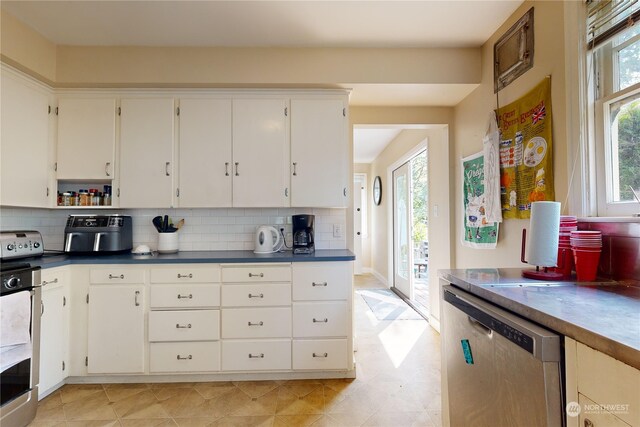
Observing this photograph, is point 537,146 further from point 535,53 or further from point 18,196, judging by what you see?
point 18,196

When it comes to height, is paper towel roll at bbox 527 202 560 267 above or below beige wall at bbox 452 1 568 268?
below

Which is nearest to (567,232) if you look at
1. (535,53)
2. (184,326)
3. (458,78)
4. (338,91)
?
(535,53)

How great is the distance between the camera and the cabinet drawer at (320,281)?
2.17 metres

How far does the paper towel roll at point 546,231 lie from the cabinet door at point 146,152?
2408mm

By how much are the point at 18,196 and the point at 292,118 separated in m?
2.03

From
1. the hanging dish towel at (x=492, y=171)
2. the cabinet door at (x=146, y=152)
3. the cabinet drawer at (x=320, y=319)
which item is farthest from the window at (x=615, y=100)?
the cabinet door at (x=146, y=152)

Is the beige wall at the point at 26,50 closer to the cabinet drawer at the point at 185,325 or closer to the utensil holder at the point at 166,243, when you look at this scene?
the utensil holder at the point at 166,243

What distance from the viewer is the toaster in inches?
89.4

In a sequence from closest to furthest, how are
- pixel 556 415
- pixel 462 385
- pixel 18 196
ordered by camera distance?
1. pixel 556 415
2. pixel 462 385
3. pixel 18 196

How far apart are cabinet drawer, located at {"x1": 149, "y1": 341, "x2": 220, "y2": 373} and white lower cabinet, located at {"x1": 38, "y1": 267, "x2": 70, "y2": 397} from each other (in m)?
0.58

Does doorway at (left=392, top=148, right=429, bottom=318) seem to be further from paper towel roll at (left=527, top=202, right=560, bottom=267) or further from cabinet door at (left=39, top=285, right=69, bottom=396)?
cabinet door at (left=39, top=285, right=69, bottom=396)

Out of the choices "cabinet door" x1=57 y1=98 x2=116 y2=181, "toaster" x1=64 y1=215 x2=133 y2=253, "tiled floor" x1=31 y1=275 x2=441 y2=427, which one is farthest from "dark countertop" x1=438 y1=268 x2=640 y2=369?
"cabinet door" x1=57 y1=98 x2=116 y2=181

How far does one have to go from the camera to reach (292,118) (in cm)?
242

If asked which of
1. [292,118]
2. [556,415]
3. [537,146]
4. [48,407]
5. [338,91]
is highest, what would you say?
[338,91]
